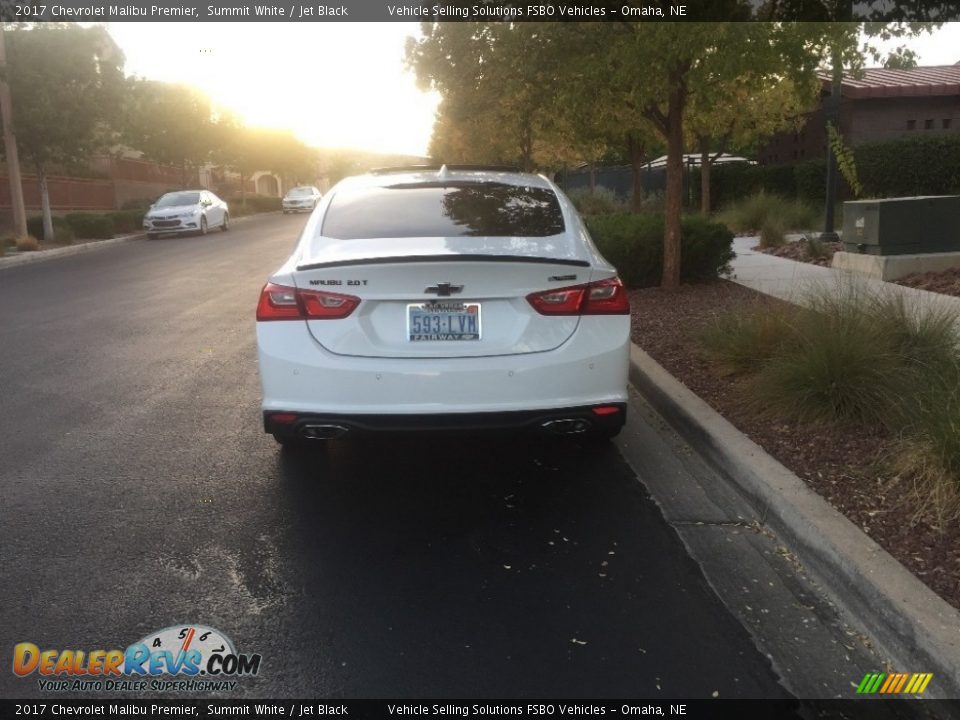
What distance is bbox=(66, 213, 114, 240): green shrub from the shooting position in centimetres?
2781

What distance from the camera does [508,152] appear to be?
30.7 meters

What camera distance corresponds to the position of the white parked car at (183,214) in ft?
92.9

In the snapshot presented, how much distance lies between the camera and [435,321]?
4.24 m

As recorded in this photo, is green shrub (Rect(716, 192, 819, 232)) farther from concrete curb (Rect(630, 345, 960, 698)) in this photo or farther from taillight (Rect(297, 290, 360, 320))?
taillight (Rect(297, 290, 360, 320))

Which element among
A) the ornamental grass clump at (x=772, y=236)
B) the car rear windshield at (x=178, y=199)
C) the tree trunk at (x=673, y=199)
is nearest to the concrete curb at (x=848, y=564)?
the tree trunk at (x=673, y=199)

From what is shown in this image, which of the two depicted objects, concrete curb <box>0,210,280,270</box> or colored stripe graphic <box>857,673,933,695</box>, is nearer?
colored stripe graphic <box>857,673,933,695</box>

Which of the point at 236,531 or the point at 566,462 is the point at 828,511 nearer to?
the point at 566,462

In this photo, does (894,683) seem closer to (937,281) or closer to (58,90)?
(937,281)

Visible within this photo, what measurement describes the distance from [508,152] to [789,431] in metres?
26.8

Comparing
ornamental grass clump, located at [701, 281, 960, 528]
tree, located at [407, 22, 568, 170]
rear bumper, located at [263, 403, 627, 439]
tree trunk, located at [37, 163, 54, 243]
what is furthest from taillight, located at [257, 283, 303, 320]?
tree trunk, located at [37, 163, 54, 243]

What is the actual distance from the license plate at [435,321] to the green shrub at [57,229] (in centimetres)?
2442

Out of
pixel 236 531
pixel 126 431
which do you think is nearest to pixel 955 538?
pixel 236 531

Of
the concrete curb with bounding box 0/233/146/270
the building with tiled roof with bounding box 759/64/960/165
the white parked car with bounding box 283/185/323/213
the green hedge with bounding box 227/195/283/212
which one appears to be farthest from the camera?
the green hedge with bounding box 227/195/283/212

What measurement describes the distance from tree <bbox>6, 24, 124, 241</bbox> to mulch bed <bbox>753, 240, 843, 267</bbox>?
62.5 feet
